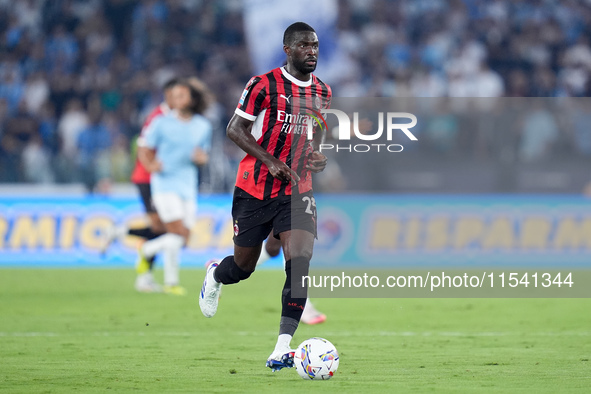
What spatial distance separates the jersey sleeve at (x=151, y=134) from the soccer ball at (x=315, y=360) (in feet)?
22.6

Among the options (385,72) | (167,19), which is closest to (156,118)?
(385,72)

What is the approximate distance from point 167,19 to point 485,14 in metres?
7.15

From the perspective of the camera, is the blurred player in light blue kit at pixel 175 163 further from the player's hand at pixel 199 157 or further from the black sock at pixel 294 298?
the black sock at pixel 294 298

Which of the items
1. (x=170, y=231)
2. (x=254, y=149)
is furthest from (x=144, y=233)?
(x=254, y=149)

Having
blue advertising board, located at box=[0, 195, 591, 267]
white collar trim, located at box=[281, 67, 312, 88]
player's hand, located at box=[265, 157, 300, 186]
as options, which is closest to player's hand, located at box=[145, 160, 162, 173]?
blue advertising board, located at box=[0, 195, 591, 267]

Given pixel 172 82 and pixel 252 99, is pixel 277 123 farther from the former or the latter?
pixel 172 82

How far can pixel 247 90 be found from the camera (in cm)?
682

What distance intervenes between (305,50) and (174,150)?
20.5 ft

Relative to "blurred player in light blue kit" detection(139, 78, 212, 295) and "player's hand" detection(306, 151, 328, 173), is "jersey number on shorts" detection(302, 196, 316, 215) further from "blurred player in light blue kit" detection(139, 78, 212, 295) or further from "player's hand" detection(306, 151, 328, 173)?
"blurred player in light blue kit" detection(139, 78, 212, 295)

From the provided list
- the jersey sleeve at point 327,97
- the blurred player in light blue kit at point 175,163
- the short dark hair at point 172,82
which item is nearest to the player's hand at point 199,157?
the blurred player in light blue kit at point 175,163

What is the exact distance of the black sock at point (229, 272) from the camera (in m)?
7.24

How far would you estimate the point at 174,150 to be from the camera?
12.8m

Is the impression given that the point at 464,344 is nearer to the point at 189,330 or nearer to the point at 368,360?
the point at 368,360

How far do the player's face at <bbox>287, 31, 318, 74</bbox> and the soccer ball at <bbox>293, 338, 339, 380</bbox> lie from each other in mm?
1943
